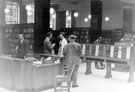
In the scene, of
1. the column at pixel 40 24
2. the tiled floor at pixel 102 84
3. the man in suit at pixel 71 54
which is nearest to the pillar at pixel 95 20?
the column at pixel 40 24

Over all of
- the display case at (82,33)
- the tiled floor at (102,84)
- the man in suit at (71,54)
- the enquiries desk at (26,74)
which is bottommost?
the tiled floor at (102,84)

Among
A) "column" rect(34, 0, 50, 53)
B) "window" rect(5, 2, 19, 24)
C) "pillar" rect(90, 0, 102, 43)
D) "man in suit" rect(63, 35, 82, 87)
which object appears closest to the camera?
"man in suit" rect(63, 35, 82, 87)

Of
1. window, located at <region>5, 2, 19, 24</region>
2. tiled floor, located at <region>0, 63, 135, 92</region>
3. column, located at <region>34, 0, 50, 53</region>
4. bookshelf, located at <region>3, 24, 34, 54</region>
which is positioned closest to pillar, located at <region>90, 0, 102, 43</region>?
bookshelf, located at <region>3, 24, 34, 54</region>

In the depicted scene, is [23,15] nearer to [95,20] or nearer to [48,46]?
[95,20]

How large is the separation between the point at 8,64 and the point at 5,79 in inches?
17.6

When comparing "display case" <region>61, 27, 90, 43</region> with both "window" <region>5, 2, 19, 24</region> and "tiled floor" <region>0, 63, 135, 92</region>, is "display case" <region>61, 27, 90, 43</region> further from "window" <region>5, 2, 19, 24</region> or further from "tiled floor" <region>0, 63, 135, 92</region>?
"window" <region>5, 2, 19, 24</region>

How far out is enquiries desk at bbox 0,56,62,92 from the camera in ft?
16.9

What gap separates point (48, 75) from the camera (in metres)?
5.55

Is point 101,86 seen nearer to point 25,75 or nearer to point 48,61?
point 48,61

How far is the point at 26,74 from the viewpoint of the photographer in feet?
16.9

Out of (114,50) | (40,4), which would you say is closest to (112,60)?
(114,50)

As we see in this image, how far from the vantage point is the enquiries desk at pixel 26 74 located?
5156 mm

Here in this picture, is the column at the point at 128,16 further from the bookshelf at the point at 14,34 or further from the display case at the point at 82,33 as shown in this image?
the bookshelf at the point at 14,34

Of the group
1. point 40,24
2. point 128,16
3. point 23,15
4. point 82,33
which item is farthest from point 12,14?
point 40,24
